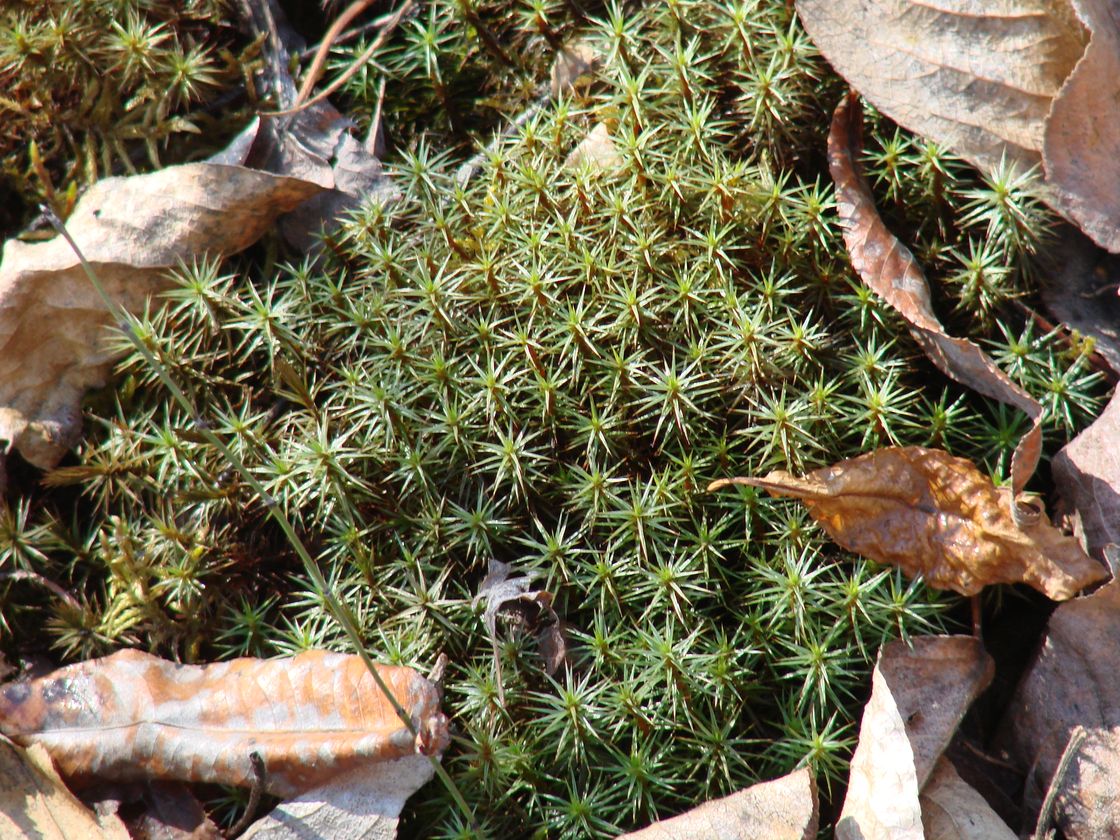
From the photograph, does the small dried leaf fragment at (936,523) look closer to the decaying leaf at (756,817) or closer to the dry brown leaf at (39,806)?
the decaying leaf at (756,817)

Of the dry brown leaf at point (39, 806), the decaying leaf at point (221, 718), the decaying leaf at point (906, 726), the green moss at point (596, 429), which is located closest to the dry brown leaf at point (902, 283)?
the green moss at point (596, 429)

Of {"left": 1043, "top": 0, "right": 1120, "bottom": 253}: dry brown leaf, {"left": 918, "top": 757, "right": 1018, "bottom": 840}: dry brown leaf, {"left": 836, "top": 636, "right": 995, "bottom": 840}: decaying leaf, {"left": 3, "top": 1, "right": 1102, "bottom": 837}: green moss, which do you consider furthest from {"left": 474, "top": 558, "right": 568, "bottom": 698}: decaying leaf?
{"left": 1043, "top": 0, "right": 1120, "bottom": 253}: dry brown leaf

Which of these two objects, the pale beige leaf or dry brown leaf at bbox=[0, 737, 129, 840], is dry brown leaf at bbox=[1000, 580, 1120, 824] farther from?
dry brown leaf at bbox=[0, 737, 129, 840]

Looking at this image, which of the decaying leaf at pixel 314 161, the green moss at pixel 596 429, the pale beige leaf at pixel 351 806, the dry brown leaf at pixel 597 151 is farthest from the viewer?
the decaying leaf at pixel 314 161

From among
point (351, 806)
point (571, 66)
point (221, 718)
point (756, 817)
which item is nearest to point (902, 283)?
point (571, 66)

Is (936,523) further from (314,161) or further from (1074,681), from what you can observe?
(314,161)
